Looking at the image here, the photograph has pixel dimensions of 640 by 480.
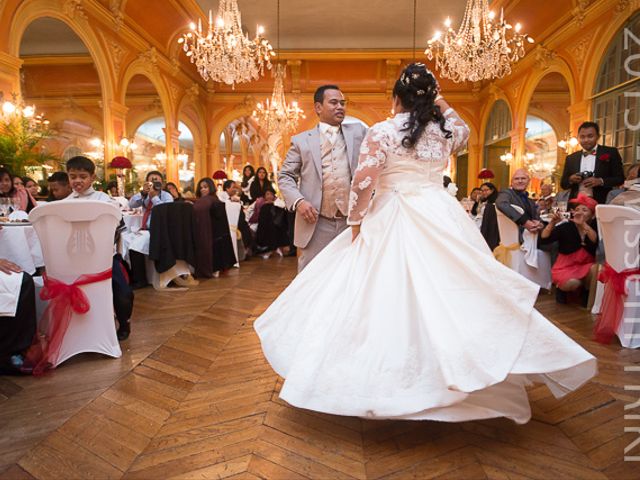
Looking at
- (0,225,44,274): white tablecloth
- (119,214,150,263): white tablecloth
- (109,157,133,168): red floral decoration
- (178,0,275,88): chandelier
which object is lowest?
(119,214,150,263): white tablecloth

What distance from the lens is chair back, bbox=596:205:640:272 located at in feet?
8.18

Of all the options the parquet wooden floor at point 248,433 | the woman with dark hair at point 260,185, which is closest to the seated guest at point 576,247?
the parquet wooden floor at point 248,433

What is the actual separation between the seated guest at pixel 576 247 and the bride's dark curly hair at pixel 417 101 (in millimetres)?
2413

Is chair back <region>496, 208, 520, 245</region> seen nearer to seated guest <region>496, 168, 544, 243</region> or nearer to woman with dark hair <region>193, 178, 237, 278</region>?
seated guest <region>496, 168, 544, 243</region>

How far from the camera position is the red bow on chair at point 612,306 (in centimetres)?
259

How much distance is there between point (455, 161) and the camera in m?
14.5

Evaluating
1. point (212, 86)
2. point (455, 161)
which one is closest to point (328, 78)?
point (212, 86)

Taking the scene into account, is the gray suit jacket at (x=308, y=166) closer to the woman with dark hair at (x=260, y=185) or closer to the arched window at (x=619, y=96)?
the woman with dark hair at (x=260, y=185)

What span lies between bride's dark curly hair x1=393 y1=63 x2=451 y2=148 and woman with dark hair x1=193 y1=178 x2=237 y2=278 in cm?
348

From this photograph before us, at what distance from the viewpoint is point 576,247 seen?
3.59 m

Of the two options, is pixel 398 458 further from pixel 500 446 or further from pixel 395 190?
pixel 395 190

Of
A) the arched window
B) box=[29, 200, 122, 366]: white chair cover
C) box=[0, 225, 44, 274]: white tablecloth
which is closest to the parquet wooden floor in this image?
box=[29, 200, 122, 366]: white chair cover

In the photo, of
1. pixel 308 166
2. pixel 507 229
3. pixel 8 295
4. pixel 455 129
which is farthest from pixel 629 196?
pixel 8 295

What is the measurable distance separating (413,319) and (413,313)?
0.9 inches
